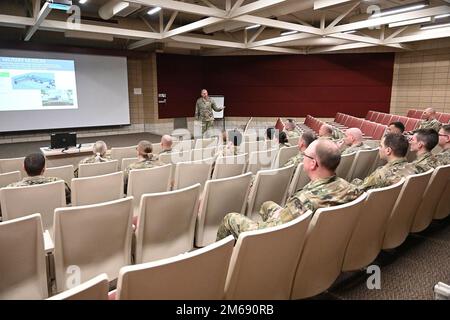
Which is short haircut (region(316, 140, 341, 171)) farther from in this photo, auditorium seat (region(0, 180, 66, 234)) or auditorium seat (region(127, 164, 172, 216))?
auditorium seat (region(0, 180, 66, 234))

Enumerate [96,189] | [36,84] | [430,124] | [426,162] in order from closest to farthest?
[96,189] < [426,162] < [430,124] < [36,84]

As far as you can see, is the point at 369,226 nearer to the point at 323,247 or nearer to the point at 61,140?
the point at 323,247

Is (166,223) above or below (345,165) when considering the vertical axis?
below

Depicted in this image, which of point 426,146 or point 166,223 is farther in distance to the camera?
point 426,146

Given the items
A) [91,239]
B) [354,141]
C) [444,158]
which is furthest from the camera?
[354,141]

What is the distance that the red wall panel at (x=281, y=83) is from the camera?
12.1 metres

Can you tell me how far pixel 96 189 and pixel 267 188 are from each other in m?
1.59

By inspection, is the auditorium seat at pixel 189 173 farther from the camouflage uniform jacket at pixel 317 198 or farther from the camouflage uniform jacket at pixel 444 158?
the camouflage uniform jacket at pixel 444 158

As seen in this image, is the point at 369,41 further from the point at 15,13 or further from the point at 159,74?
the point at 15,13

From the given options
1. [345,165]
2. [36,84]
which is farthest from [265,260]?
[36,84]

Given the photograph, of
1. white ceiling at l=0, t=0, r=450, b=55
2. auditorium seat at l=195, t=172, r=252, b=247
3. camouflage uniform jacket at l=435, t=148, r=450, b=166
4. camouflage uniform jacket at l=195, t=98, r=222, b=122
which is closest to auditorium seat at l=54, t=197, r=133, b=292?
auditorium seat at l=195, t=172, r=252, b=247

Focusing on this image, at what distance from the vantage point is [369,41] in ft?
30.3

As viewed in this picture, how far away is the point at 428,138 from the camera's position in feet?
10.2
